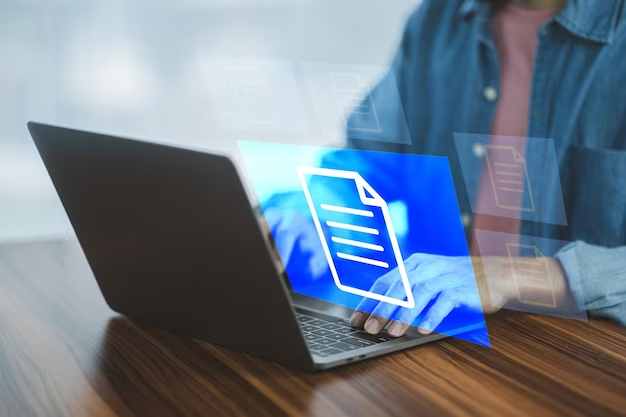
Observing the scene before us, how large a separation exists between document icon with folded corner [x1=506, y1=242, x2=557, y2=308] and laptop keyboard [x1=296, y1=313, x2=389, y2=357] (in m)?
0.26

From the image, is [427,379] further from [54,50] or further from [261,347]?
[54,50]

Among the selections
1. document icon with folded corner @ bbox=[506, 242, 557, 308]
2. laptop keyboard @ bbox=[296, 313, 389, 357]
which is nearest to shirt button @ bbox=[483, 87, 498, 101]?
document icon with folded corner @ bbox=[506, 242, 557, 308]

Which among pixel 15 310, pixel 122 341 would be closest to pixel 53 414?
pixel 122 341

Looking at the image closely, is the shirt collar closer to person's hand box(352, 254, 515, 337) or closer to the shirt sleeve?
the shirt sleeve

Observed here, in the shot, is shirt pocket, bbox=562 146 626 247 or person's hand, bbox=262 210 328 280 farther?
shirt pocket, bbox=562 146 626 247

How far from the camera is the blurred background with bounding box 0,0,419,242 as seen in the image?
2553 mm

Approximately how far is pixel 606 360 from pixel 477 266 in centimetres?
24

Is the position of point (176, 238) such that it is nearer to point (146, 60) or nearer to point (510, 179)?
point (510, 179)

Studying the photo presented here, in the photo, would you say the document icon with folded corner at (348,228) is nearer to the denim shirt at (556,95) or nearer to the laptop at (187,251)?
the laptop at (187,251)

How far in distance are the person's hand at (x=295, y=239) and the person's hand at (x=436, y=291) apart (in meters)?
0.20

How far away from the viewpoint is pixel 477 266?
990 millimetres

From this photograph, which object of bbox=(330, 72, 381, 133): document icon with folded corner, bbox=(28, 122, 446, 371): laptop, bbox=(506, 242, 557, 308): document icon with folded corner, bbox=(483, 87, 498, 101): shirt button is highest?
bbox=(28, 122, 446, 371): laptop

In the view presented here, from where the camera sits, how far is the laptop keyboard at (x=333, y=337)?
76 cm

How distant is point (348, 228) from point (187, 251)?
460mm
